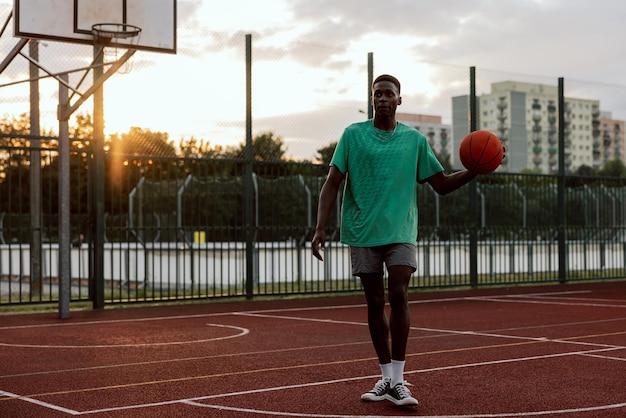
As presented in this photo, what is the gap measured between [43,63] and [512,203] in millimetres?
10801

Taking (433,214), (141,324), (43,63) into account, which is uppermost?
(43,63)

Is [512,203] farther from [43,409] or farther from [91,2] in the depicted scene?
[43,409]

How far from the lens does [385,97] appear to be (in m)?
5.90

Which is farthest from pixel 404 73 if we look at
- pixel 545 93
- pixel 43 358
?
pixel 43 358

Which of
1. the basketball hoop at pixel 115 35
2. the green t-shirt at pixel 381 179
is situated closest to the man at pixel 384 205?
the green t-shirt at pixel 381 179

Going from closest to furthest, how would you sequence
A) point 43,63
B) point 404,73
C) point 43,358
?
point 43,358 < point 43,63 < point 404,73

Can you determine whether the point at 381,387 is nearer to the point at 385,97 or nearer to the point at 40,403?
the point at 385,97

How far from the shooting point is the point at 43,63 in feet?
44.8

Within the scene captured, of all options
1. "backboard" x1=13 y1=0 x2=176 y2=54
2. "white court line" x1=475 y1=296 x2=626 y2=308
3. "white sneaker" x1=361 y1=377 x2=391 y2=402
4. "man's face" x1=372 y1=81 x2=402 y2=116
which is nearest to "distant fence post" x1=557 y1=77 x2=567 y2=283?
"white court line" x1=475 y1=296 x2=626 y2=308

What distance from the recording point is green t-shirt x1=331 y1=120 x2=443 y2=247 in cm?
593

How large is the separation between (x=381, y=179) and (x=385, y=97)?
513 millimetres

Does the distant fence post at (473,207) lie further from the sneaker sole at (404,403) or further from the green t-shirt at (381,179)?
the sneaker sole at (404,403)

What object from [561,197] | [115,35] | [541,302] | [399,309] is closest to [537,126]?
[561,197]

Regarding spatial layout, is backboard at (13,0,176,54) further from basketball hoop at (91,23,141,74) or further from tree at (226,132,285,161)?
tree at (226,132,285,161)
